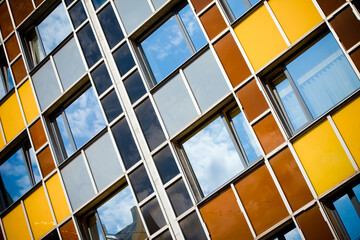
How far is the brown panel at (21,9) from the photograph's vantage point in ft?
53.3

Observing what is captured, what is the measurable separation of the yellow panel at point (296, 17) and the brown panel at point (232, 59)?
121cm

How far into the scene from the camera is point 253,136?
10.7 metres

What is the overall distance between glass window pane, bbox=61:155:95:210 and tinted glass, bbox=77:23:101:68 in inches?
114

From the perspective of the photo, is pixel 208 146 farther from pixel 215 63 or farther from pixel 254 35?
pixel 254 35

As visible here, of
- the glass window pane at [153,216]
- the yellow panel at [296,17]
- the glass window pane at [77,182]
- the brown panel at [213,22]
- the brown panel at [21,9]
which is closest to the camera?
the yellow panel at [296,17]

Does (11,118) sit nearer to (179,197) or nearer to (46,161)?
(46,161)

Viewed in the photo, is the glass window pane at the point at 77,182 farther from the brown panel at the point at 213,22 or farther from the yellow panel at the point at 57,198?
the brown panel at the point at 213,22

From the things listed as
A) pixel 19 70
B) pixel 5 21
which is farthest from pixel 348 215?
pixel 5 21

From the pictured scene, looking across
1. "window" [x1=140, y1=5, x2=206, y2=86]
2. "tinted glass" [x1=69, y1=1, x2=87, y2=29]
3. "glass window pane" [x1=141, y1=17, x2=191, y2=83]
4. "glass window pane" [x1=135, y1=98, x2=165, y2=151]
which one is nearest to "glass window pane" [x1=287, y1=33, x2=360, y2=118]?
"window" [x1=140, y1=5, x2=206, y2=86]

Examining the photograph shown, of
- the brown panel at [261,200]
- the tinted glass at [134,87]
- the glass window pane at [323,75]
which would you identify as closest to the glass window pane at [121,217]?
the tinted glass at [134,87]

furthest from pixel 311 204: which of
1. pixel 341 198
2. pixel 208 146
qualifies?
pixel 208 146

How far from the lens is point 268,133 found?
10.4 m

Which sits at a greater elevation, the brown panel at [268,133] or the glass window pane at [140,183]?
the glass window pane at [140,183]

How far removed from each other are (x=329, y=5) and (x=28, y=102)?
953cm
